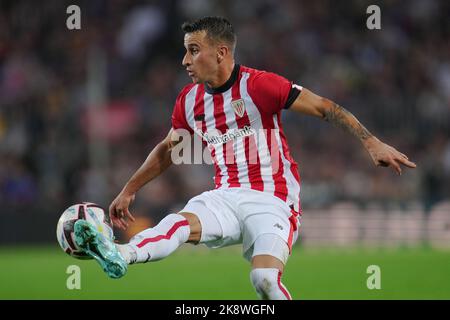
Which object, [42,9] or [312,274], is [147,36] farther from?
[312,274]

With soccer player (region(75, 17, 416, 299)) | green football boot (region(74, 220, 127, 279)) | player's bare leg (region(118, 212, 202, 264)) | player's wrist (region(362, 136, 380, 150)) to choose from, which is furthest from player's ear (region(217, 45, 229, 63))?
green football boot (region(74, 220, 127, 279))

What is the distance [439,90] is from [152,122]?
17.0 feet

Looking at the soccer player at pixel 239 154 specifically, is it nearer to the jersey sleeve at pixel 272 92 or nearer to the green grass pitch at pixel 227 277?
the jersey sleeve at pixel 272 92

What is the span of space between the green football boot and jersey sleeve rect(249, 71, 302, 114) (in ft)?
5.31

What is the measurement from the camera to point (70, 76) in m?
18.3

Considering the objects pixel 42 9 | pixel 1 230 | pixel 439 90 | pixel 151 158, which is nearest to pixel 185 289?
pixel 151 158

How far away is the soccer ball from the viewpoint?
5.97 metres

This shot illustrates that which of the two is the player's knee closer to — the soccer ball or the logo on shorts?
the logo on shorts

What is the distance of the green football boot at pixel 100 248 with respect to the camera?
5785 millimetres

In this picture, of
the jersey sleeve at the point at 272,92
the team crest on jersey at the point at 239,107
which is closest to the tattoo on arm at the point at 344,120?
the jersey sleeve at the point at 272,92

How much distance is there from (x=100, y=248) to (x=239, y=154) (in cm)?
154

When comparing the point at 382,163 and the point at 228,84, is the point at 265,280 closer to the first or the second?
the point at 382,163

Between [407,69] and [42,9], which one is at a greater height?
[42,9]

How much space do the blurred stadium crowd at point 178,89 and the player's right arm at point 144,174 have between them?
28.5ft
